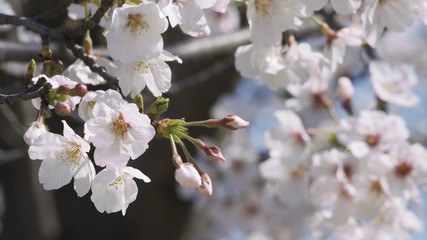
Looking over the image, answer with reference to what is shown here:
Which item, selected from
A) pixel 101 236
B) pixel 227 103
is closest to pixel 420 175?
pixel 227 103

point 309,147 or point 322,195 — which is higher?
point 309,147

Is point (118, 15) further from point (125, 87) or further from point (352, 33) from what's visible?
point (352, 33)

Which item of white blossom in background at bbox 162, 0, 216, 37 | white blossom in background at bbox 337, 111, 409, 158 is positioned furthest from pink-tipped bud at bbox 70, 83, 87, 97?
white blossom in background at bbox 337, 111, 409, 158

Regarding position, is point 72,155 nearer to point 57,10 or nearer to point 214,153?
point 214,153

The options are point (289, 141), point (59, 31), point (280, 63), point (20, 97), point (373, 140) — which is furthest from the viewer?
Answer: point (289, 141)

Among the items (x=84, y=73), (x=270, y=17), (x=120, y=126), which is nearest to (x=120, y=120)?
(x=120, y=126)

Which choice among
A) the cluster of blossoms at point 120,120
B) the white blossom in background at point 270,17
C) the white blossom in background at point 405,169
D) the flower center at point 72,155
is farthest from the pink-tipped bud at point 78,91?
the white blossom in background at point 405,169
